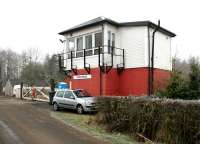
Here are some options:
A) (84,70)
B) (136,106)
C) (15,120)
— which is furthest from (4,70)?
(136,106)

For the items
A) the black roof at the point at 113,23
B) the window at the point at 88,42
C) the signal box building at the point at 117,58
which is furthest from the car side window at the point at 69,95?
the black roof at the point at 113,23

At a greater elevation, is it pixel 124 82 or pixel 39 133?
pixel 124 82

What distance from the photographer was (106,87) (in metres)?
25.3

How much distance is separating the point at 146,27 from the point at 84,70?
5.94 meters

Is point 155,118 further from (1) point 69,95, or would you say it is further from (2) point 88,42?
(2) point 88,42

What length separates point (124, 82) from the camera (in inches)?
1029

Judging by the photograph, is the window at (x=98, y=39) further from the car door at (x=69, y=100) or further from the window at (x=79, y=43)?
the car door at (x=69, y=100)

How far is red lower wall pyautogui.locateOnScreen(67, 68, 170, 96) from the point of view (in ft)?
82.3

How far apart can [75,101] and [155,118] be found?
9865 mm

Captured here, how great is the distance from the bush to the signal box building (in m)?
A: 9.19

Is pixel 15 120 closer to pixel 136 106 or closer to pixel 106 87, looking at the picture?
pixel 136 106

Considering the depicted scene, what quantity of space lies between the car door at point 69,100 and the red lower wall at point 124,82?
310cm

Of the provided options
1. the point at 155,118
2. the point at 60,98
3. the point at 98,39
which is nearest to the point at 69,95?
the point at 60,98

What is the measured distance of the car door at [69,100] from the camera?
22.5m
